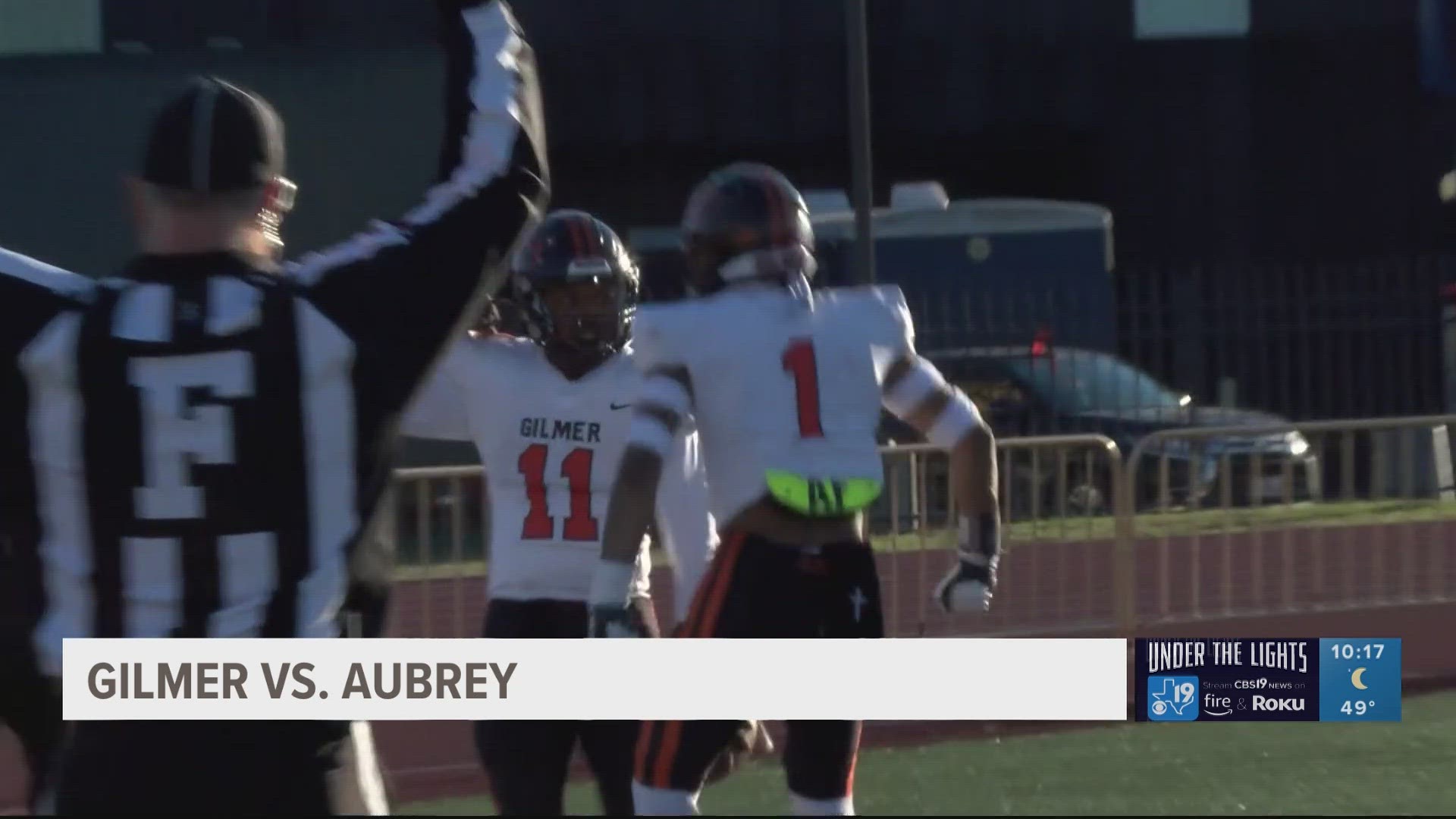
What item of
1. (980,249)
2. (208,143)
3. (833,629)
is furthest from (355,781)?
(980,249)

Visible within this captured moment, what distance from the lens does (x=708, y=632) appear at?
418 centimetres

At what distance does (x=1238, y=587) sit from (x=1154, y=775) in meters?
2.51

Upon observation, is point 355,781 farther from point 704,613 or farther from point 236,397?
point 704,613

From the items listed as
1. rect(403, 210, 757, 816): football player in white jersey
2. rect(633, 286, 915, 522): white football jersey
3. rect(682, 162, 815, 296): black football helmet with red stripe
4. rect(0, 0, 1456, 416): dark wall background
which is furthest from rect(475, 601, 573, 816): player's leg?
rect(0, 0, 1456, 416): dark wall background

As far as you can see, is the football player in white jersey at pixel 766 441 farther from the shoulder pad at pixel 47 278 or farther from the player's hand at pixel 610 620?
the shoulder pad at pixel 47 278

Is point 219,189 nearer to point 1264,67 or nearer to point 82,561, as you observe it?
point 82,561

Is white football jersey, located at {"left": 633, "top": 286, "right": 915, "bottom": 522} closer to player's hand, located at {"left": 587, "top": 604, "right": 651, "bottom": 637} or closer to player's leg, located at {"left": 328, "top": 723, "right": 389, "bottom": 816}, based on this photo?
player's hand, located at {"left": 587, "top": 604, "right": 651, "bottom": 637}

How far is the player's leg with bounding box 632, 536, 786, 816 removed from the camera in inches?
161

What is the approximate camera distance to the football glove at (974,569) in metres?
4.49

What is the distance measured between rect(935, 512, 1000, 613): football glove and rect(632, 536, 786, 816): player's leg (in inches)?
21.8

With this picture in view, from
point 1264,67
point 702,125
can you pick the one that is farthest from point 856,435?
point 1264,67

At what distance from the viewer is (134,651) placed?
9.61 feet

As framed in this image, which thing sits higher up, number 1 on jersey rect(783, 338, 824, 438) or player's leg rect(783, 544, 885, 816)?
number 1 on jersey rect(783, 338, 824, 438)

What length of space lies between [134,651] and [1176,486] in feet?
23.1
